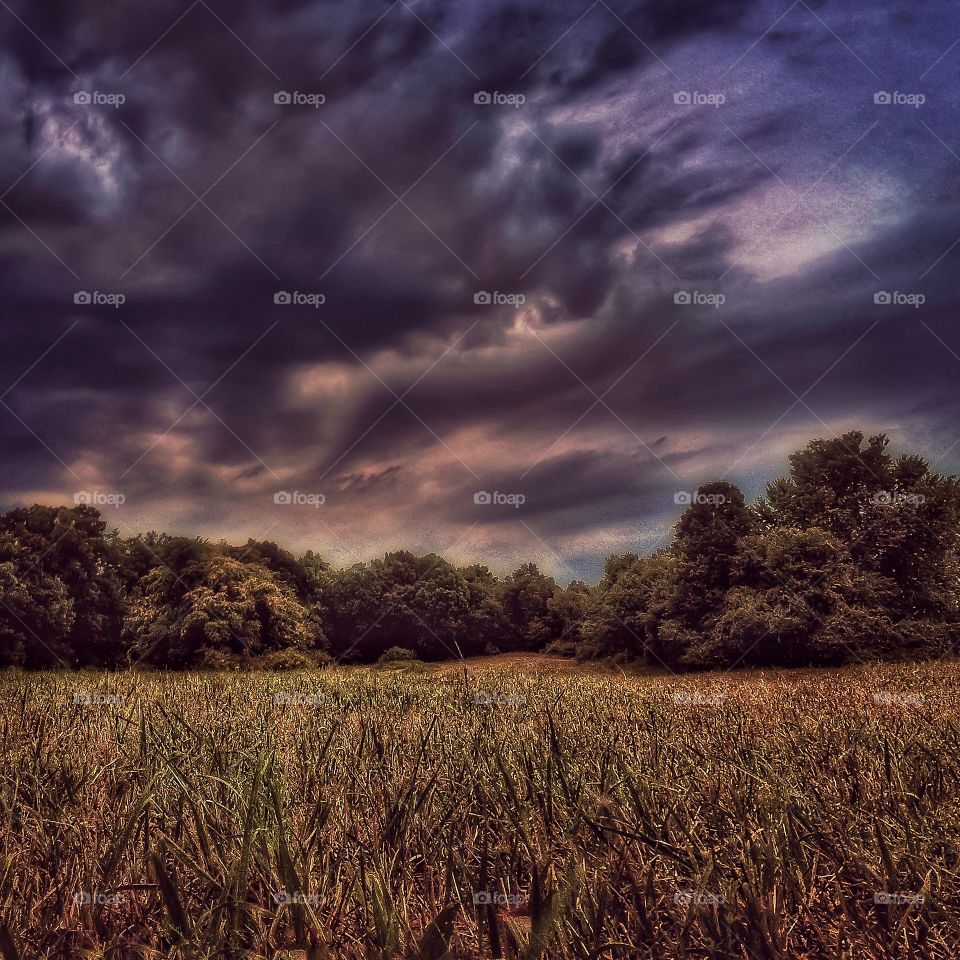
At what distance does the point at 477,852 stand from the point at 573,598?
2176cm

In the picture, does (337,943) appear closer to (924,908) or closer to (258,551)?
(924,908)

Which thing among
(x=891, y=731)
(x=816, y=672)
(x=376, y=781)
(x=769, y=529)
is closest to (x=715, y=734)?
Result: (x=891, y=731)

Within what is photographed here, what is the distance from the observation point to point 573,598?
23969mm

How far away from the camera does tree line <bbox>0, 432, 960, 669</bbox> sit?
734 inches

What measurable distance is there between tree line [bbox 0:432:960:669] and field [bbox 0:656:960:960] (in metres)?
15.4

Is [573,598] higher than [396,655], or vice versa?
[573,598]

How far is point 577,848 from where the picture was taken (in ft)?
7.86

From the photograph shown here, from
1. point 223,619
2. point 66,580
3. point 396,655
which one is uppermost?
point 66,580

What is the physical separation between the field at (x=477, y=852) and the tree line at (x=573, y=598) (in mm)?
15369

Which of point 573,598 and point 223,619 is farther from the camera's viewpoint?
point 573,598

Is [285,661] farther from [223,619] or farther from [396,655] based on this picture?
[396,655]

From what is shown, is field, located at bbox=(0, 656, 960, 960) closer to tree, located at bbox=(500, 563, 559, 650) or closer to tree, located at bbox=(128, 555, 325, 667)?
tree, located at bbox=(128, 555, 325, 667)

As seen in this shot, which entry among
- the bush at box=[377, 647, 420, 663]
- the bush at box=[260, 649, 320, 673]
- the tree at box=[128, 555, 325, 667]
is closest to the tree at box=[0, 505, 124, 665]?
the tree at box=[128, 555, 325, 667]

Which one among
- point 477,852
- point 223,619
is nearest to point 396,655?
point 223,619
